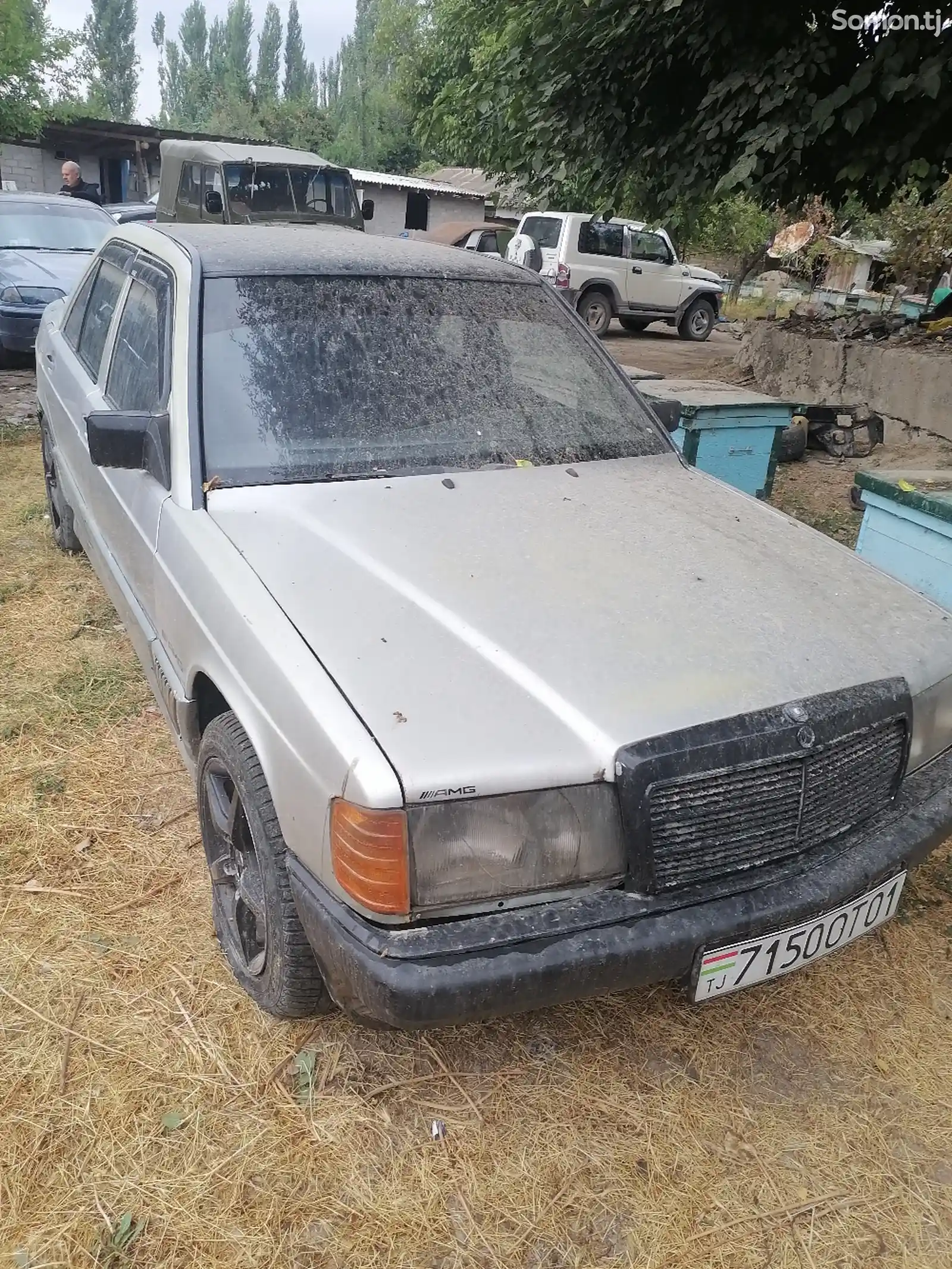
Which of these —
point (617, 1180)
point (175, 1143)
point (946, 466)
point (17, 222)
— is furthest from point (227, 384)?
point (17, 222)

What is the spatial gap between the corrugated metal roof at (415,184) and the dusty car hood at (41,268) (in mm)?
19746

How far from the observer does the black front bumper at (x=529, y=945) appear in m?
1.67

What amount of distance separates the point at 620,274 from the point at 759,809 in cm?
1526

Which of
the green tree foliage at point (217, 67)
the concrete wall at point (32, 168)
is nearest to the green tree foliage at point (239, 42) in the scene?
the green tree foliage at point (217, 67)

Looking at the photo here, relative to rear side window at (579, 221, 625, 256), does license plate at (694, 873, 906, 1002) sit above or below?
below

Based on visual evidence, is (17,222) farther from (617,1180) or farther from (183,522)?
(617,1180)

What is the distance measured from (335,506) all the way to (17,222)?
8813 mm

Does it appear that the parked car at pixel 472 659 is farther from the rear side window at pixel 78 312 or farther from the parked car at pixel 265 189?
the parked car at pixel 265 189

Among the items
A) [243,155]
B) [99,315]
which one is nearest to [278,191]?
[243,155]

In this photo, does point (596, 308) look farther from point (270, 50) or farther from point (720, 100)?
point (270, 50)

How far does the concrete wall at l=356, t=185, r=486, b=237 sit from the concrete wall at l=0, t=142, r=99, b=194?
874 centimetres

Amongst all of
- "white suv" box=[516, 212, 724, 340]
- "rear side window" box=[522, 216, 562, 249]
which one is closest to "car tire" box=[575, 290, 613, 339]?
"white suv" box=[516, 212, 724, 340]

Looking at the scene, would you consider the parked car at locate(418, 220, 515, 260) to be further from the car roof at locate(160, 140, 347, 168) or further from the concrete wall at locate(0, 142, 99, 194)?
the concrete wall at locate(0, 142, 99, 194)

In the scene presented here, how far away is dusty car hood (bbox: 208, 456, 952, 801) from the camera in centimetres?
174
